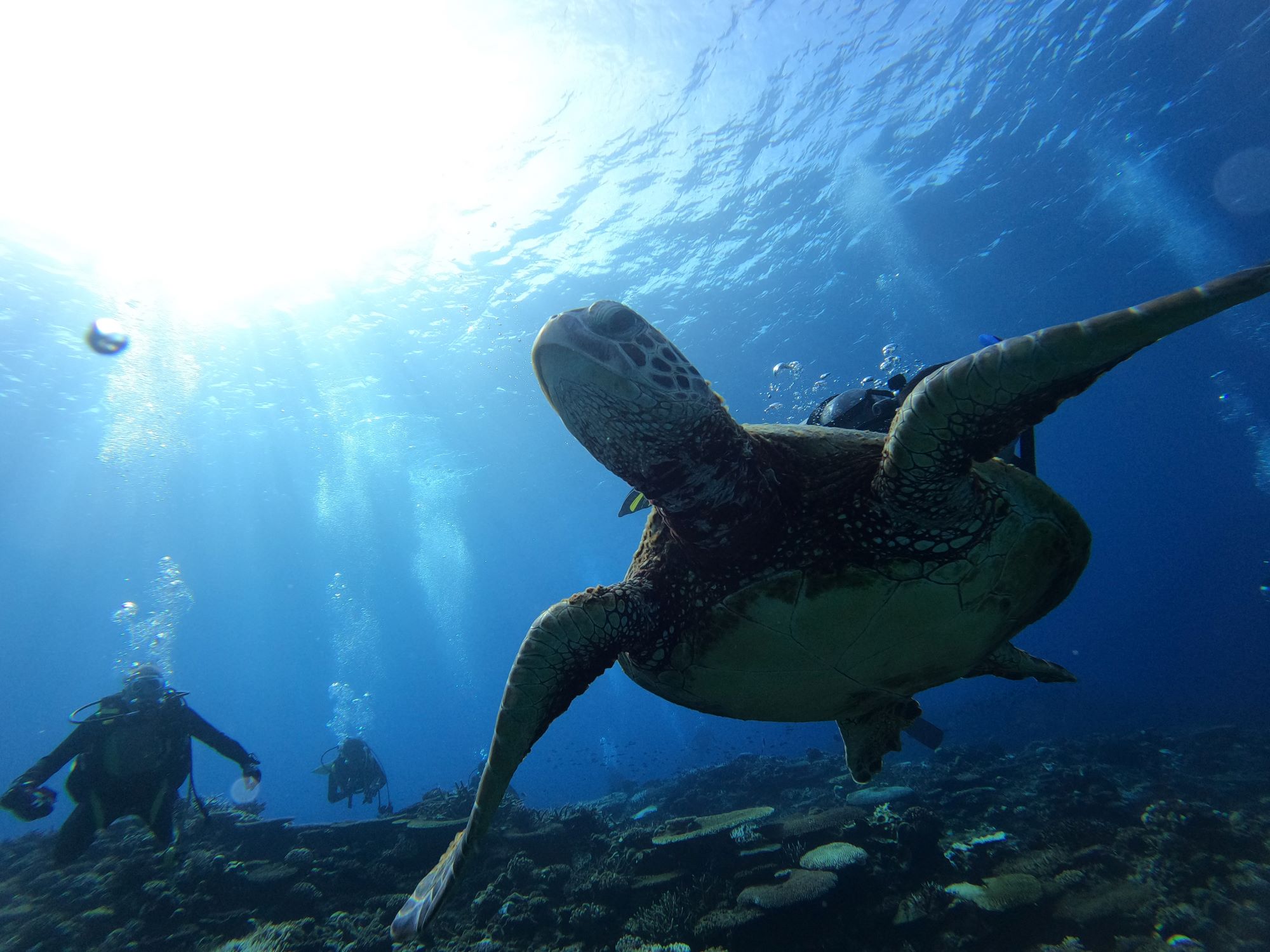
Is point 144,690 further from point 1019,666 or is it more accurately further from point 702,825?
point 1019,666

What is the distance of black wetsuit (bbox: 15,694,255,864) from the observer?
19.4ft

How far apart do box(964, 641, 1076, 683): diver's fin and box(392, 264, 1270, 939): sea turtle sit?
1.01 metres

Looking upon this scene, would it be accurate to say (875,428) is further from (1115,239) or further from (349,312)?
(1115,239)

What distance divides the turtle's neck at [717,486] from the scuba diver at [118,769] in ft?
22.1

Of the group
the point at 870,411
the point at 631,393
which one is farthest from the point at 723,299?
the point at 631,393

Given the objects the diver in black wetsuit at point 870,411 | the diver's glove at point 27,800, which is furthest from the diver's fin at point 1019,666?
the diver's glove at point 27,800

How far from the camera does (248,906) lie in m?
5.34

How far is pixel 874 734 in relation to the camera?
3.70m

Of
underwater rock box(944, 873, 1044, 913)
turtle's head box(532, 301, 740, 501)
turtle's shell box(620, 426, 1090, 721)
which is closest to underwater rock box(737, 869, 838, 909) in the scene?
underwater rock box(944, 873, 1044, 913)

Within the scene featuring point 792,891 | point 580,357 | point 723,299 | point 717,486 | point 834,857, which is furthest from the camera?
point 723,299

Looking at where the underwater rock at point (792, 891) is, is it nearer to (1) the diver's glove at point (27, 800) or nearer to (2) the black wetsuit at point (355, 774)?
(1) the diver's glove at point (27, 800)

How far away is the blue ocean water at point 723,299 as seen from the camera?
1339 cm

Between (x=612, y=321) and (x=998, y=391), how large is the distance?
4.61 ft

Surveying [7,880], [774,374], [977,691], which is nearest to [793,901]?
[7,880]
